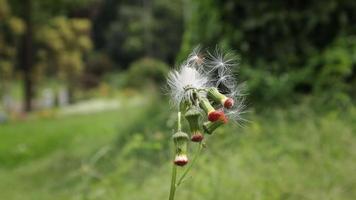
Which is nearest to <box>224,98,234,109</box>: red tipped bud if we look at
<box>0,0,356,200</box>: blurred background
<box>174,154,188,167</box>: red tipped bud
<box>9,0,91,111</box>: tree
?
<box>174,154,188,167</box>: red tipped bud

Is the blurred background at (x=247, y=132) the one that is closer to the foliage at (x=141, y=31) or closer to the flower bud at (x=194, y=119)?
the flower bud at (x=194, y=119)

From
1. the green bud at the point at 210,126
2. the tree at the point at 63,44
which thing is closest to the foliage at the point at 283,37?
the green bud at the point at 210,126

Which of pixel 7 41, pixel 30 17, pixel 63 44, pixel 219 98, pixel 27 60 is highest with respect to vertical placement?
pixel 63 44

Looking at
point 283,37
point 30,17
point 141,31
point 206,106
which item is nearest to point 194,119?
point 206,106

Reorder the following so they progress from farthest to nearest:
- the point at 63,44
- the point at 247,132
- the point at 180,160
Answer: the point at 63,44
the point at 247,132
the point at 180,160

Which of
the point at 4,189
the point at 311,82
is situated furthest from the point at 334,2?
the point at 4,189

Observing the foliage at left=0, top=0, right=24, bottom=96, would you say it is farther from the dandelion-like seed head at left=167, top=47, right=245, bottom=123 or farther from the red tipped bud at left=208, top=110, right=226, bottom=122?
the red tipped bud at left=208, top=110, right=226, bottom=122

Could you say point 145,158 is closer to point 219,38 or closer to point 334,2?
point 219,38

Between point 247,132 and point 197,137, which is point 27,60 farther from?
point 197,137
